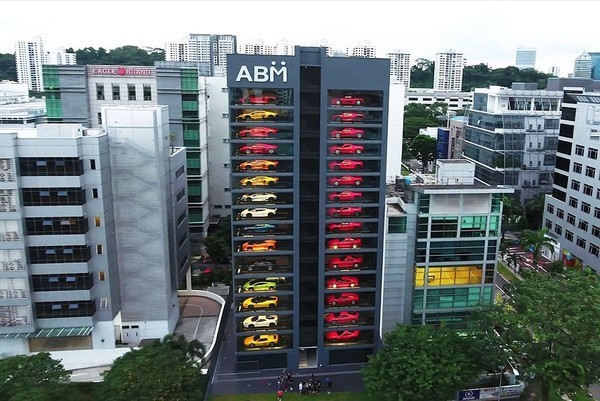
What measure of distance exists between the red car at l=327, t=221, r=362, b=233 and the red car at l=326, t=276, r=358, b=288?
15.8 feet

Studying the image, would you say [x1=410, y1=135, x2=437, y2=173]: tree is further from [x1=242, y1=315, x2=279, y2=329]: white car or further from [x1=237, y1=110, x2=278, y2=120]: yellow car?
[x1=242, y1=315, x2=279, y2=329]: white car

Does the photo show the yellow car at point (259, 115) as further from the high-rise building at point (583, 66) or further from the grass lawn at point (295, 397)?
the high-rise building at point (583, 66)

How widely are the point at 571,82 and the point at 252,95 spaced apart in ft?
255

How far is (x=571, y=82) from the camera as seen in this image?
317ft

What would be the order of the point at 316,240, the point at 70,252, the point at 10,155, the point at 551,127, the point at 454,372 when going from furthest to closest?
the point at 551,127 < the point at 316,240 < the point at 70,252 < the point at 10,155 < the point at 454,372

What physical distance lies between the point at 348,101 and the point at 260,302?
2072cm

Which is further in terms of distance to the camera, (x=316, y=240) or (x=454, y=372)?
(x=316, y=240)

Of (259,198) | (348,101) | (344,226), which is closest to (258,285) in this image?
(259,198)

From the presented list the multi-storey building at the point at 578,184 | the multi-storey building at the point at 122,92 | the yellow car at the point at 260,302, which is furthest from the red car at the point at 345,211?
the multi-storey building at the point at 578,184

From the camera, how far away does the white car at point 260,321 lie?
48406 millimetres

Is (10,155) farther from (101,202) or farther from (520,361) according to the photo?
(520,361)

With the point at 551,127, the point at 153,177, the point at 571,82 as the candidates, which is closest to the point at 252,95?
the point at 153,177

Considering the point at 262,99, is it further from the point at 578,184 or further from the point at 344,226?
the point at 578,184

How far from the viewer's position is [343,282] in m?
49.0
